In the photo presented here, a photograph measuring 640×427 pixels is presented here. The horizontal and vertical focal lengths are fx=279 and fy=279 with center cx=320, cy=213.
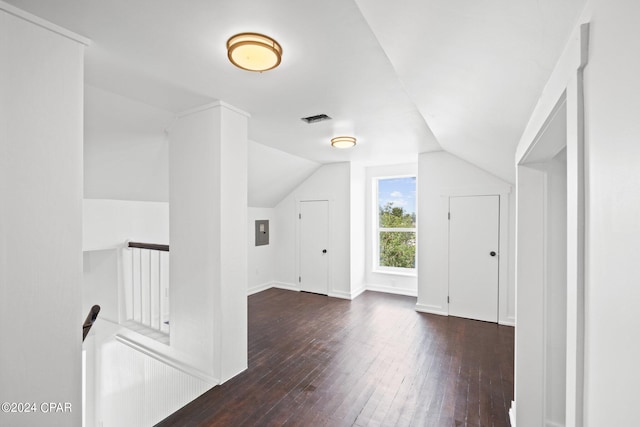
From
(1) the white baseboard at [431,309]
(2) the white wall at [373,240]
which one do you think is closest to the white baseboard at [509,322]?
(1) the white baseboard at [431,309]

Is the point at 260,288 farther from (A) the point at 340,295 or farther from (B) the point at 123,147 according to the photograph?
(B) the point at 123,147

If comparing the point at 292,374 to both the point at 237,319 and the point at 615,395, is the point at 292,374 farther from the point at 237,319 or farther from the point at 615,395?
the point at 615,395

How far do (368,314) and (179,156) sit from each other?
11.3ft

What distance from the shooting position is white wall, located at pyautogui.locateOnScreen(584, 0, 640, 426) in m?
0.45

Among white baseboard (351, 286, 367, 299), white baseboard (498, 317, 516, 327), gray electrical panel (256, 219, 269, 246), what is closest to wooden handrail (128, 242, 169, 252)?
gray electrical panel (256, 219, 269, 246)

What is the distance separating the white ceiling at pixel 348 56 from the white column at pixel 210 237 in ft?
0.86

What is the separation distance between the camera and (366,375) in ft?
8.80

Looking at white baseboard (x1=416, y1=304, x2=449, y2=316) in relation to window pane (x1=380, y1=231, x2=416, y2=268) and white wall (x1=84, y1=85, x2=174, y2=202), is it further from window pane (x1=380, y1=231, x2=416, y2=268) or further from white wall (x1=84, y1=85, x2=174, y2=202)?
white wall (x1=84, y1=85, x2=174, y2=202)

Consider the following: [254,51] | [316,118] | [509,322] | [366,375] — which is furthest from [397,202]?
[254,51]

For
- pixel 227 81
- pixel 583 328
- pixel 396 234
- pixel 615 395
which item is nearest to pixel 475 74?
pixel 583 328

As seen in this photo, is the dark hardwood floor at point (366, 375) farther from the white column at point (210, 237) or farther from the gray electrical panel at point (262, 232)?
the gray electrical panel at point (262, 232)

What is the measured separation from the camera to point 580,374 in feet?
2.33

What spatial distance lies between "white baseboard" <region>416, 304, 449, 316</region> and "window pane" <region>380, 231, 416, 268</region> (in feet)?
3.73

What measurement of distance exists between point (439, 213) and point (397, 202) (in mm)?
1300
